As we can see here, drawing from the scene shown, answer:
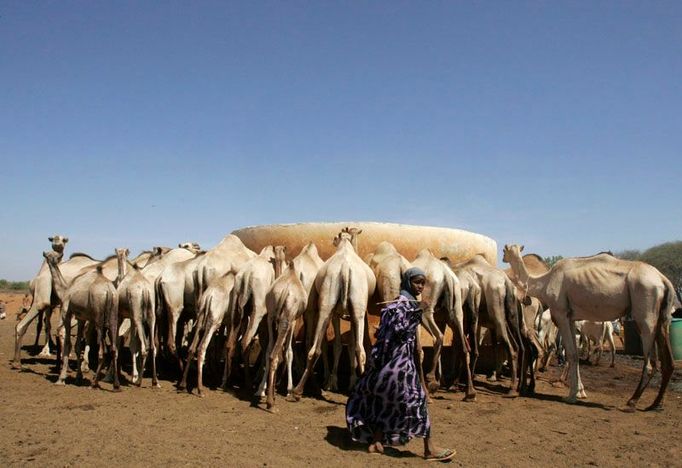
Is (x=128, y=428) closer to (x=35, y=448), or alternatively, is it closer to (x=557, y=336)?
(x=35, y=448)

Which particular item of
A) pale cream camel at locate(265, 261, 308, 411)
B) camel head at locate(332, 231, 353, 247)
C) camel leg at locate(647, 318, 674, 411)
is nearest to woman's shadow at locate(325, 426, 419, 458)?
pale cream camel at locate(265, 261, 308, 411)

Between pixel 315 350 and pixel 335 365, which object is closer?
pixel 315 350

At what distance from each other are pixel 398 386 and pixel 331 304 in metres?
2.75

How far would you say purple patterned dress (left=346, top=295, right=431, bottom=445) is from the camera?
5809mm

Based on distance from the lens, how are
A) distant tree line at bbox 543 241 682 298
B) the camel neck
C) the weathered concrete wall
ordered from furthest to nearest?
distant tree line at bbox 543 241 682 298 < the weathered concrete wall < the camel neck

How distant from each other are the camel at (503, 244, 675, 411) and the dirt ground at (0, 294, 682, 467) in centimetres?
67

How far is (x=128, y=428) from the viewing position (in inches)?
257

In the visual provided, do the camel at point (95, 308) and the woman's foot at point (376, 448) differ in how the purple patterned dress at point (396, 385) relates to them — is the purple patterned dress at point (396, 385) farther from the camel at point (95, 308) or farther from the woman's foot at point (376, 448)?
the camel at point (95, 308)

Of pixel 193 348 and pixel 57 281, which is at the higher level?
pixel 57 281

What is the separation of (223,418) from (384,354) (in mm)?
2534

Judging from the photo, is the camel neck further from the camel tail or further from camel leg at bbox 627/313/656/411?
camel leg at bbox 627/313/656/411

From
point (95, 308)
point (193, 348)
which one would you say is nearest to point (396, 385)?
point (193, 348)

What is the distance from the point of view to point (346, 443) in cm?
627

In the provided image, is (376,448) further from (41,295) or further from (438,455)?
(41,295)
